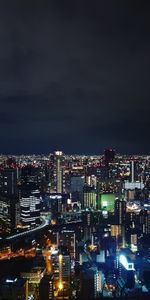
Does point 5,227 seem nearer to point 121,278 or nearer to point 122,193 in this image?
point 122,193

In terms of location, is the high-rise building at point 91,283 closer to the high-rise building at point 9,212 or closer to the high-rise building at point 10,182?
the high-rise building at point 9,212

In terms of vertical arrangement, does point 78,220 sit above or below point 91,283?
above

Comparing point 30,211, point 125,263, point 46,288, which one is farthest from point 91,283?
point 30,211

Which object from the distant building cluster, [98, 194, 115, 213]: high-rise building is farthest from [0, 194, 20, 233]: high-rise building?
[98, 194, 115, 213]: high-rise building

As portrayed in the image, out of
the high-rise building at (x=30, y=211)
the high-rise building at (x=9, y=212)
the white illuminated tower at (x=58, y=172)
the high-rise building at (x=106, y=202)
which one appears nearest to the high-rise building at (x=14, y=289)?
the high-rise building at (x=9, y=212)

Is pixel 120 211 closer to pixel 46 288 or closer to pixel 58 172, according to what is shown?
pixel 58 172

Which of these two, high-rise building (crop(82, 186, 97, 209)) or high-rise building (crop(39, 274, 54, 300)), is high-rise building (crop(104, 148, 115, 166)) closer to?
high-rise building (crop(82, 186, 97, 209))

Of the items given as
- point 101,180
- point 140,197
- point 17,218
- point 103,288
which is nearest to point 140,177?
point 140,197

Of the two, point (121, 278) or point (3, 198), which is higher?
point (3, 198)
